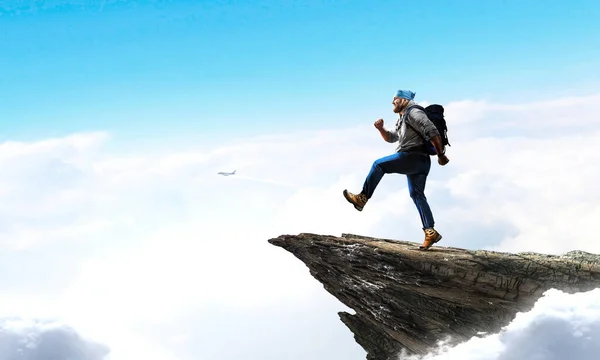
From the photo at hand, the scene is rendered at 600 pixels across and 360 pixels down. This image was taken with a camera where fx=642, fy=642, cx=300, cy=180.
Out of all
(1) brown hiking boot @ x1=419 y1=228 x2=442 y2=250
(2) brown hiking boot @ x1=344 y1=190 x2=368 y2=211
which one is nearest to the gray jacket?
(2) brown hiking boot @ x1=344 y1=190 x2=368 y2=211

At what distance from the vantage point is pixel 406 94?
16.7m

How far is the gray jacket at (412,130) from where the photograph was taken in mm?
15898

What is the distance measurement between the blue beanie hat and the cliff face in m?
4.04

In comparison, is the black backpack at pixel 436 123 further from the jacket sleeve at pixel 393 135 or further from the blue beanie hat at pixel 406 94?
the jacket sleeve at pixel 393 135

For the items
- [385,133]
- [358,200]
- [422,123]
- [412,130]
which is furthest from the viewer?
[385,133]

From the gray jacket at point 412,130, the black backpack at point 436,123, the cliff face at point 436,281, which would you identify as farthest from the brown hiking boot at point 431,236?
the gray jacket at point 412,130

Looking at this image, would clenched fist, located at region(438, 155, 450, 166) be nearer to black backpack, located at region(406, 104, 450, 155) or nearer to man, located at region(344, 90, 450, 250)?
man, located at region(344, 90, 450, 250)

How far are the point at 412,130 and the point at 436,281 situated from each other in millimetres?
4022

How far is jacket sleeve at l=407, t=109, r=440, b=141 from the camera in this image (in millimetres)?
15852

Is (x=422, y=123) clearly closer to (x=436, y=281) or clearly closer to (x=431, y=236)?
(x=431, y=236)

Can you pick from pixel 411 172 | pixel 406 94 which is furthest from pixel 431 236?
pixel 406 94

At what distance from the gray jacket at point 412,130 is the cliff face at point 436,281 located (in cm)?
290

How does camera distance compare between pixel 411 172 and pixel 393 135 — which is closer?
pixel 411 172

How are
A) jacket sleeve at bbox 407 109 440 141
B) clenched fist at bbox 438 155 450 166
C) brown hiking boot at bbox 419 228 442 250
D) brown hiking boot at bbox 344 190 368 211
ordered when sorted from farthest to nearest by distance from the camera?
brown hiking boot at bbox 419 228 442 250, brown hiking boot at bbox 344 190 368 211, clenched fist at bbox 438 155 450 166, jacket sleeve at bbox 407 109 440 141
